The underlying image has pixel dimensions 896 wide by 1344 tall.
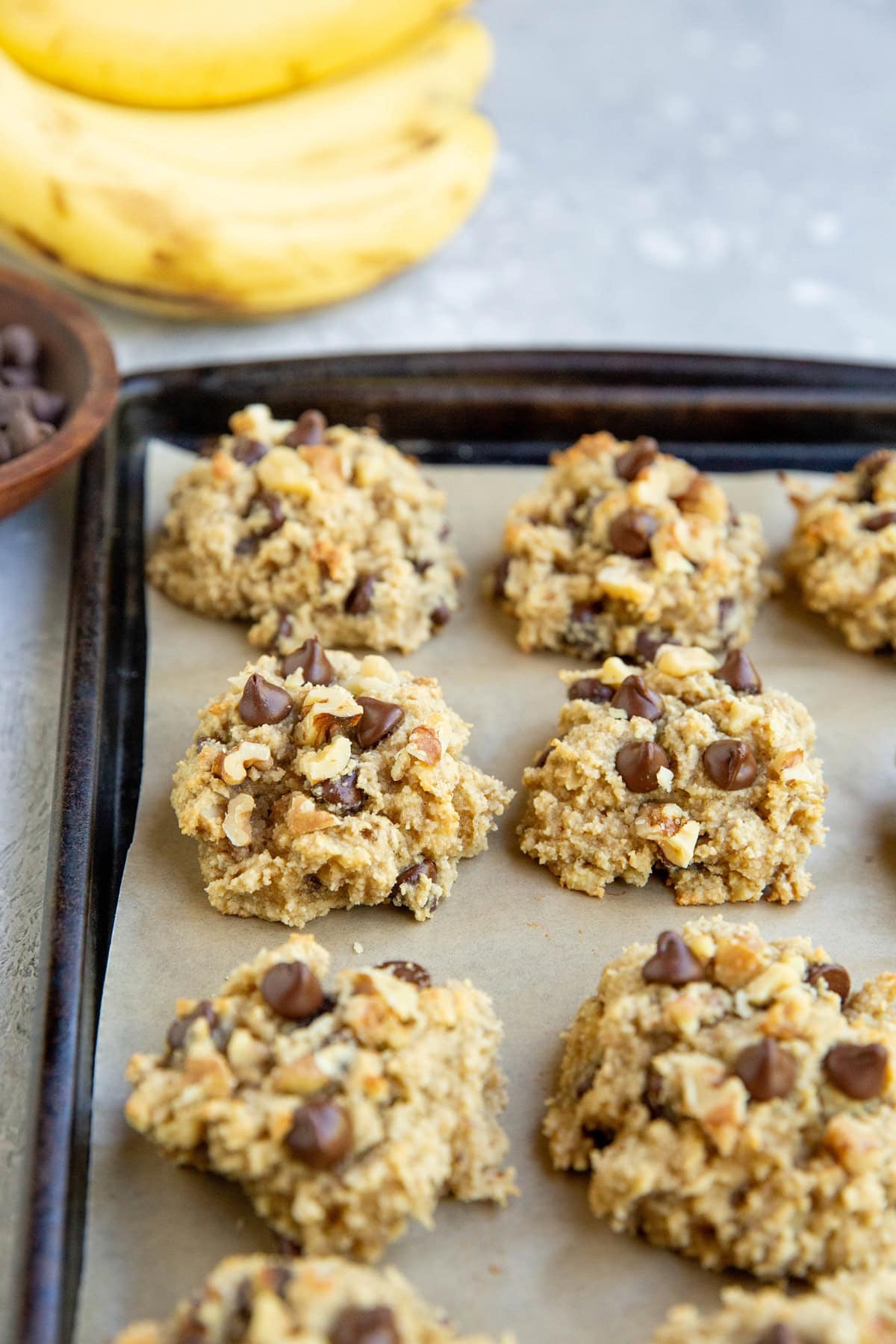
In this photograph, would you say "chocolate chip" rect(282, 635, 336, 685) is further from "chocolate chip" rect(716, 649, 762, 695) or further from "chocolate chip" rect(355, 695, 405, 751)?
"chocolate chip" rect(716, 649, 762, 695)

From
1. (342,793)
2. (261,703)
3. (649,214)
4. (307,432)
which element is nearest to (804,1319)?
(342,793)

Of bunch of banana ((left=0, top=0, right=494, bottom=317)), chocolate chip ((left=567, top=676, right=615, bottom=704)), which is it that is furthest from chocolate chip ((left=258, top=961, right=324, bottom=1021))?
bunch of banana ((left=0, top=0, right=494, bottom=317))

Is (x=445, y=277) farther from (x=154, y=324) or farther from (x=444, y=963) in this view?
(x=444, y=963)

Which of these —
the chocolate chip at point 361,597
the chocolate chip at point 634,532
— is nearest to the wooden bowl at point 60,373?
the chocolate chip at point 361,597

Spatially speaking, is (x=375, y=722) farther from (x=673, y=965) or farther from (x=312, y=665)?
(x=673, y=965)

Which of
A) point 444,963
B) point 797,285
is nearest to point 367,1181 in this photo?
point 444,963
